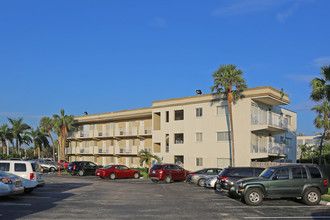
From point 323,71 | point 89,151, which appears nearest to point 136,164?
point 89,151

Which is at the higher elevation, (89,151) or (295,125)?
(295,125)

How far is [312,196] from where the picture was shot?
15930 millimetres

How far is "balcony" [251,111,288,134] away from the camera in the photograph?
35.1 metres

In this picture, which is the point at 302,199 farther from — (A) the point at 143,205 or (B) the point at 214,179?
(B) the point at 214,179

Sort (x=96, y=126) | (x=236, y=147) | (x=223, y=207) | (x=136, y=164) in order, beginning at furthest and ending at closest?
1. (x=96, y=126)
2. (x=136, y=164)
3. (x=236, y=147)
4. (x=223, y=207)

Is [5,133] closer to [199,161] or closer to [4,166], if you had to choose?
[199,161]

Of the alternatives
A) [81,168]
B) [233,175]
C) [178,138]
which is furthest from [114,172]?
[233,175]

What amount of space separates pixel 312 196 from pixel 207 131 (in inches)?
907

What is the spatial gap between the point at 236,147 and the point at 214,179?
41.4ft

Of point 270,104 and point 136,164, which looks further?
point 136,164

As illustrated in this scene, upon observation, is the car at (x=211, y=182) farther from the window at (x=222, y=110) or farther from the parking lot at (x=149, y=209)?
the window at (x=222, y=110)

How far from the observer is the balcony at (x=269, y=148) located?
35.6 meters

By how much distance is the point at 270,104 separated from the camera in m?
39.2

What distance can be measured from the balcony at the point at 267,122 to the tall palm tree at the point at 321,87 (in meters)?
9.84
